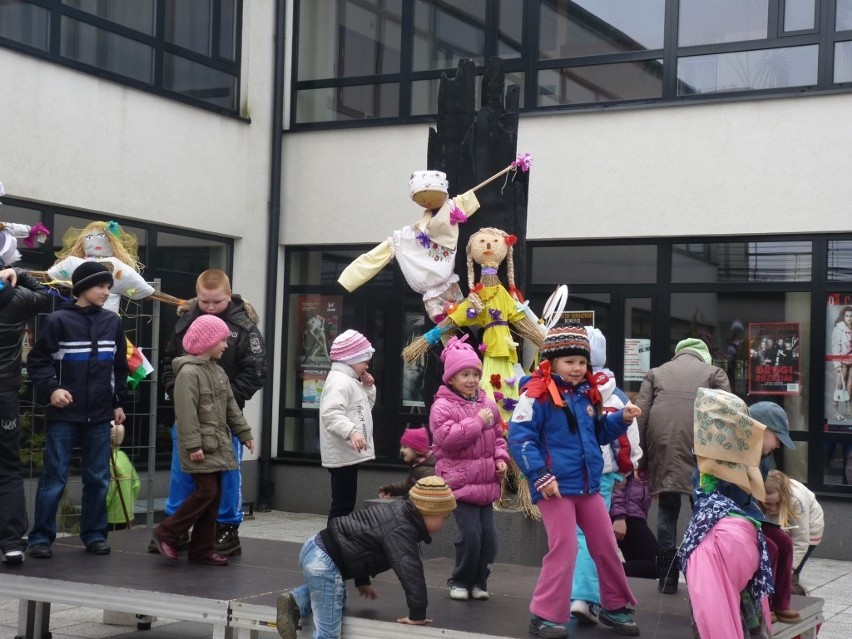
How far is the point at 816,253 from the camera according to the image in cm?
1194

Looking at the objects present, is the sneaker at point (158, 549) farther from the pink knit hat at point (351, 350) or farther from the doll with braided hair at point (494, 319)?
the doll with braided hair at point (494, 319)

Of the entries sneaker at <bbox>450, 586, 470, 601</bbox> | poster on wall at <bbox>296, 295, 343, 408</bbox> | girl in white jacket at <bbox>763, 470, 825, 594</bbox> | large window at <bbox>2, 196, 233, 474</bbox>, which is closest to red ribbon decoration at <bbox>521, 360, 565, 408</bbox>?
sneaker at <bbox>450, 586, 470, 601</bbox>

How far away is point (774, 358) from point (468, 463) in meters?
6.58

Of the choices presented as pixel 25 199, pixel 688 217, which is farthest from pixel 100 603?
pixel 688 217

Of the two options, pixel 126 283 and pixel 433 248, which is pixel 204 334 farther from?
pixel 433 248

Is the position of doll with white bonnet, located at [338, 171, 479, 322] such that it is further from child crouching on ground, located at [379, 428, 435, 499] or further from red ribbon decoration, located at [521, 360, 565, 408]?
red ribbon decoration, located at [521, 360, 565, 408]

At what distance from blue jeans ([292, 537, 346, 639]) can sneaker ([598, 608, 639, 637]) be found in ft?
4.16

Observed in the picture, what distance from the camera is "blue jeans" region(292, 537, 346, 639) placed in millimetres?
5762

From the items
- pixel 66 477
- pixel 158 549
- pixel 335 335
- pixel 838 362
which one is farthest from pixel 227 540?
pixel 335 335

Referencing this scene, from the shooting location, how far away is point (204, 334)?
712cm

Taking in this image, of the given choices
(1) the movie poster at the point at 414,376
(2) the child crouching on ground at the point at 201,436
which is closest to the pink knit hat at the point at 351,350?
(2) the child crouching on ground at the point at 201,436

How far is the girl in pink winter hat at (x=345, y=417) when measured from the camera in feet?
25.3

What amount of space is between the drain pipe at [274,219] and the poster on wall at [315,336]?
1.20 feet

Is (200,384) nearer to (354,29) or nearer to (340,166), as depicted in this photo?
(340,166)
